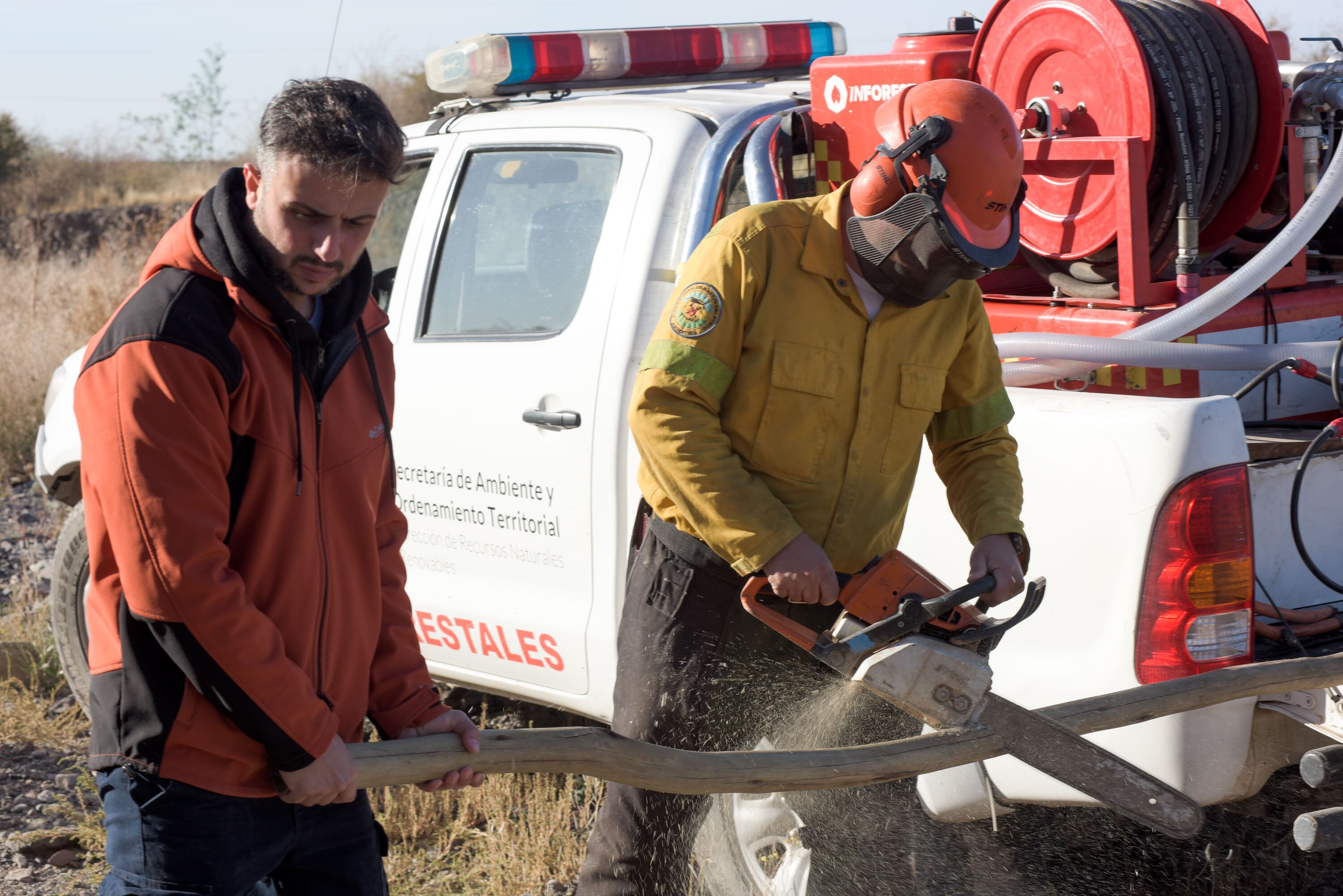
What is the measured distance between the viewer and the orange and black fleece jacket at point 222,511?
1.77 metres

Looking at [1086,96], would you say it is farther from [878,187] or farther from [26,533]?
[26,533]

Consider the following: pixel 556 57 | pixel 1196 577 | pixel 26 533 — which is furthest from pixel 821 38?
pixel 26 533

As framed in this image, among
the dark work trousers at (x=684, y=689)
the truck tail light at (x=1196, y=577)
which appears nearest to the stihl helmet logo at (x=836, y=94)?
the dark work trousers at (x=684, y=689)

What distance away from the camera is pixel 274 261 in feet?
6.28

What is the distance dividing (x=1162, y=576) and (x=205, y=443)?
1810 millimetres

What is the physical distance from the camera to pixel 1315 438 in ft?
9.20

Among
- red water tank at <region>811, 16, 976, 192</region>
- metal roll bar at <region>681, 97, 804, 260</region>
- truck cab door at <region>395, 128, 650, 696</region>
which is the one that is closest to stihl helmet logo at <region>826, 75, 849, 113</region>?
red water tank at <region>811, 16, 976, 192</region>

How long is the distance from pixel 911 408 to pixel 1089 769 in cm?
79

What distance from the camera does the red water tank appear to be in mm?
3602

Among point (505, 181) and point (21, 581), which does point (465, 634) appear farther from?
point (21, 581)

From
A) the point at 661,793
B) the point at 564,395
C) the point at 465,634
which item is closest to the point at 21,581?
the point at 465,634

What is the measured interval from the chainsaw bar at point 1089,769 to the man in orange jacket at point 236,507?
942 millimetres

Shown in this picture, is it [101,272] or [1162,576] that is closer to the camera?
[1162,576]

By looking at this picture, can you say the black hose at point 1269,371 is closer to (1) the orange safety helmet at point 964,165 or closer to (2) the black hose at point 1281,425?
(2) the black hose at point 1281,425
